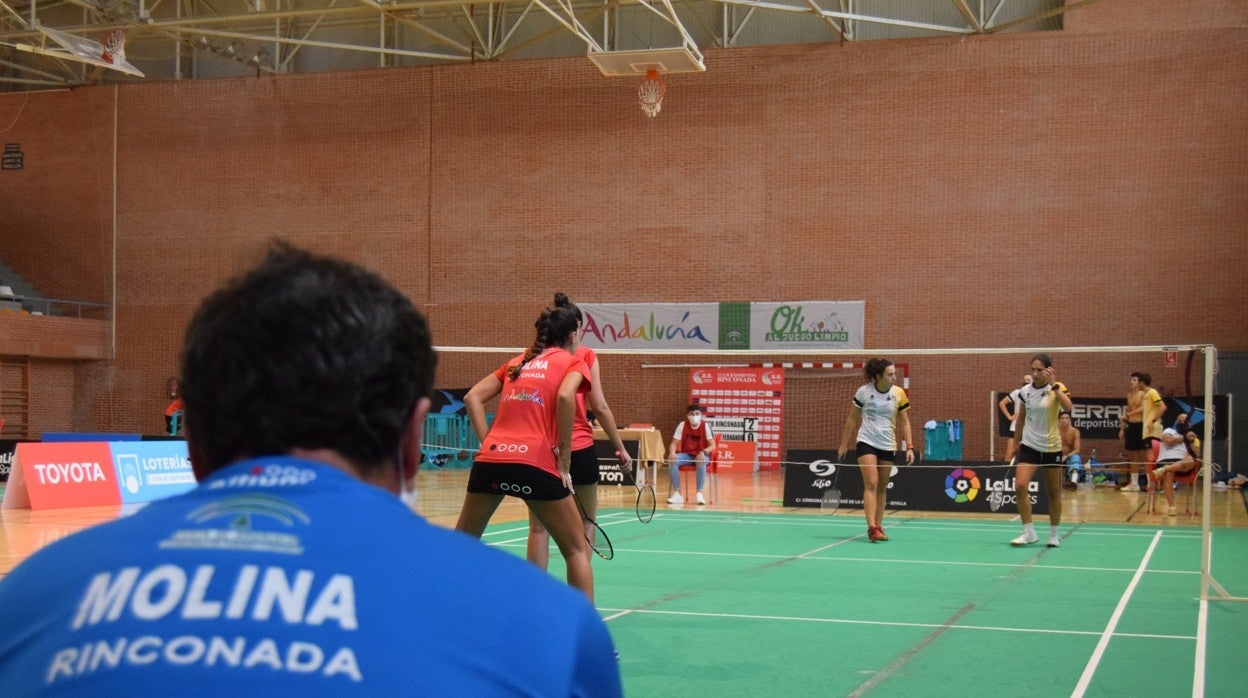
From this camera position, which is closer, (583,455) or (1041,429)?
(583,455)

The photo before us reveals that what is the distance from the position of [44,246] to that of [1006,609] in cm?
2887

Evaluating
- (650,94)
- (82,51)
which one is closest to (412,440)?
(650,94)

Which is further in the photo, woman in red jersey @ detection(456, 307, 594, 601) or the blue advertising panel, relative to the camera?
the blue advertising panel

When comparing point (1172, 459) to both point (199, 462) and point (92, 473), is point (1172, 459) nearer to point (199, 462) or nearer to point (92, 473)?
point (92, 473)

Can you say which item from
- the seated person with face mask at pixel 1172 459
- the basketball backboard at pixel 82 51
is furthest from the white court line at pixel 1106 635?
the basketball backboard at pixel 82 51

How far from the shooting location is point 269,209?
30.4 metres

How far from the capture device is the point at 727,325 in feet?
90.6

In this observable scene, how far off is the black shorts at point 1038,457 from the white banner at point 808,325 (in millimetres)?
13354

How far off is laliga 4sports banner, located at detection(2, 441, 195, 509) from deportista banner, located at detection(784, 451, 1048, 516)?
8498 millimetres

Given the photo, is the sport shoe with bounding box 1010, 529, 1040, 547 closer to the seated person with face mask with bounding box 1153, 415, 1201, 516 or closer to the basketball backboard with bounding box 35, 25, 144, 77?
the seated person with face mask with bounding box 1153, 415, 1201, 516

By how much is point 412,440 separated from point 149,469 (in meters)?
16.7

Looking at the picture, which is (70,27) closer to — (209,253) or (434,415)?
(209,253)

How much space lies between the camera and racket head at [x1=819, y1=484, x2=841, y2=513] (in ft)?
59.2

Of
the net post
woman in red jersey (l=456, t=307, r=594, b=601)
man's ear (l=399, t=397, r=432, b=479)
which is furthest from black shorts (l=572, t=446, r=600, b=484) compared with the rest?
man's ear (l=399, t=397, r=432, b=479)
